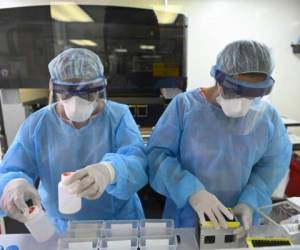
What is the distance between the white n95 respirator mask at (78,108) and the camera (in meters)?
0.85

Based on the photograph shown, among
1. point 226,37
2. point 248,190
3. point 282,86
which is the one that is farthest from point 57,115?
point 282,86

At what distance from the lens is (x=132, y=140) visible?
94 centimetres

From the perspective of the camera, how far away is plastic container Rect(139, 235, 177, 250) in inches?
29.1

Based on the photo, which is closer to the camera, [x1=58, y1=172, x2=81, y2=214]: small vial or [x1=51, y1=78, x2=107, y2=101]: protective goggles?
[x1=58, y1=172, x2=81, y2=214]: small vial

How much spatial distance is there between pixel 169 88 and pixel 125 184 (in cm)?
109


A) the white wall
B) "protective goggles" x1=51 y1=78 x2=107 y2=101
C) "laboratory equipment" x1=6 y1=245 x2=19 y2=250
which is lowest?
"laboratory equipment" x1=6 y1=245 x2=19 y2=250

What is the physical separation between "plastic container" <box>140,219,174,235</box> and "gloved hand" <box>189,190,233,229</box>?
10cm

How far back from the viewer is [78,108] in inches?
33.9

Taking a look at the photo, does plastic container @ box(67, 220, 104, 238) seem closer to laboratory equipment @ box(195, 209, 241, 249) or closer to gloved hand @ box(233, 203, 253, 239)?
laboratory equipment @ box(195, 209, 241, 249)

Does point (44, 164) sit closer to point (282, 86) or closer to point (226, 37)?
point (226, 37)

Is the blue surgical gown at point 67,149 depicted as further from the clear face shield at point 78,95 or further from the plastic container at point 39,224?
the plastic container at point 39,224

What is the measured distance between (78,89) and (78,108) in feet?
0.21

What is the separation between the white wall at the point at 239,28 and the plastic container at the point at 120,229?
198 cm

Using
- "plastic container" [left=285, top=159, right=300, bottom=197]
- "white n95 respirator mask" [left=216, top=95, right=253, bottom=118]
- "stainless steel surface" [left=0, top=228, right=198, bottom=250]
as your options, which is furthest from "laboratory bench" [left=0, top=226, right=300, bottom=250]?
"plastic container" [left=285, top=159, right=300, bottom=197]
